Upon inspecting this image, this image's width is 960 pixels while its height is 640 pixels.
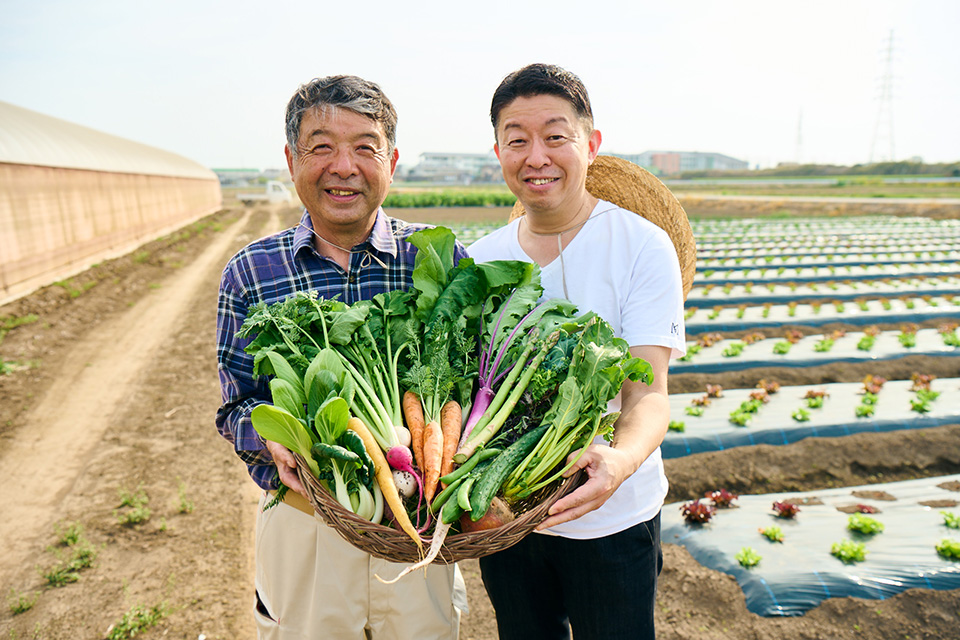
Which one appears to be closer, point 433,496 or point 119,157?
point 433,496

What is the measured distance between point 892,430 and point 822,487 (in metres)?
1.36

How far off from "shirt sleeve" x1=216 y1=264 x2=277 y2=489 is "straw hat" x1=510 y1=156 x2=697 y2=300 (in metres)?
1.25

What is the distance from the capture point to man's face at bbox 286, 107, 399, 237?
201 centimetres

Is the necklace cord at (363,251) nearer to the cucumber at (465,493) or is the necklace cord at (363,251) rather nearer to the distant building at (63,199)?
the cucumber at (465,493)

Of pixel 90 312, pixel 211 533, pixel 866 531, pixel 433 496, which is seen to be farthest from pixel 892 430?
pixel 90 312

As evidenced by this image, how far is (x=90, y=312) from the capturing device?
10.5 meters

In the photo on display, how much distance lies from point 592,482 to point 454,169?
98.0 metres

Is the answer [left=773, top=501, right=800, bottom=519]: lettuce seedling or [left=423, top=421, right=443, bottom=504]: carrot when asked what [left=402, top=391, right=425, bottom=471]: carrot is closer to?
[left=423, top=421, right=443, bottom=504]: carrot

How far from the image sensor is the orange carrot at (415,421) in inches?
68.7

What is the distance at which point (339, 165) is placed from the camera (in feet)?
6.57

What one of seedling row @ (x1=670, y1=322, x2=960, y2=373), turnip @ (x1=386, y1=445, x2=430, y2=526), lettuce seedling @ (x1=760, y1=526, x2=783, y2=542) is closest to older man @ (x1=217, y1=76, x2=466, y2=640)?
turnip @ (x1=386, y1=445, x2=430, y2=526)

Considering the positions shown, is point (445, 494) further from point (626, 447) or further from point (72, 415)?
point (72, 415)

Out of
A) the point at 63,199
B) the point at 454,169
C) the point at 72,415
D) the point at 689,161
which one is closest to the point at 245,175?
the point at 454,169

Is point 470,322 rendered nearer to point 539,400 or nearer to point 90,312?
point 539,400
